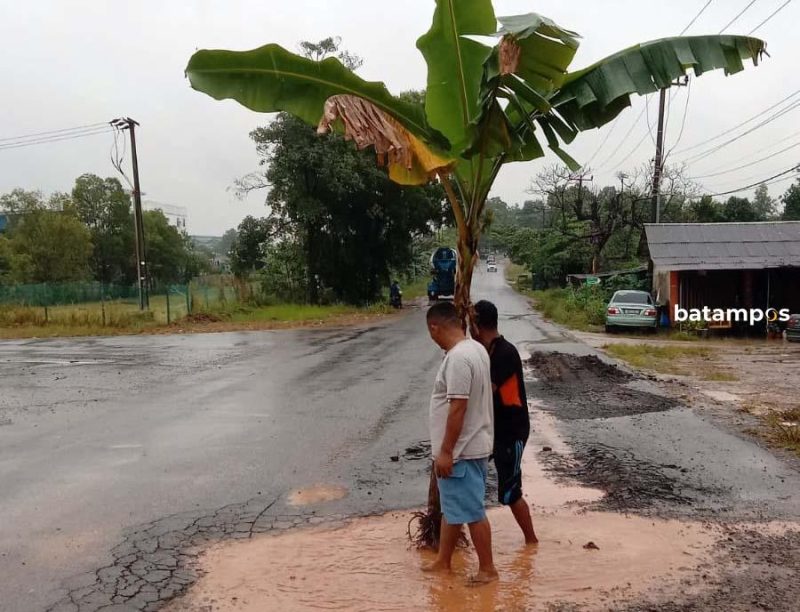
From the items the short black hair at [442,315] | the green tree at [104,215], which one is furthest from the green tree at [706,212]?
the green tree at [104,215]

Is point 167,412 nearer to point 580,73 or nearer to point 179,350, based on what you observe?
point 580,73

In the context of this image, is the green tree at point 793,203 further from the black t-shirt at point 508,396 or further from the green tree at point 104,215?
the green tree at point 104,215

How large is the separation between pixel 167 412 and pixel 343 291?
27.3 m

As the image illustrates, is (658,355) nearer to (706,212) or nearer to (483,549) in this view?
(483,549)

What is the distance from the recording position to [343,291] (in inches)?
1460

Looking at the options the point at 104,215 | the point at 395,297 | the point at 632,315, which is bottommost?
the point at 632,315

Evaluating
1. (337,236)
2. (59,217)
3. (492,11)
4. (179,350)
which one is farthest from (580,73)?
(59,217)

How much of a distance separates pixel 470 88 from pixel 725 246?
2130 centimetres

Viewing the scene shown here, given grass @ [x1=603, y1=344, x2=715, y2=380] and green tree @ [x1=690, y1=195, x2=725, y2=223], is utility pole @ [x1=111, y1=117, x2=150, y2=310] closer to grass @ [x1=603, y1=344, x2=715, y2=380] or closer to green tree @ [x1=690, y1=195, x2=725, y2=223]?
grass @ [x1=603, y1=344, x2=715, y2=380]

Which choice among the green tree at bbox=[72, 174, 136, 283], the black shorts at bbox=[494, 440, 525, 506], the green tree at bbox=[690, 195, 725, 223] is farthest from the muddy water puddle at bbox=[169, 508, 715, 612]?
the green tree at bbox=[72, 174, 136, 283]

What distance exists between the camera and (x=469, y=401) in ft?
13.1

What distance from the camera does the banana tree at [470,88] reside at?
15.5 feet

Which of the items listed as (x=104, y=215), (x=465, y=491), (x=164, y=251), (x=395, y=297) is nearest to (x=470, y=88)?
(x=465, y=491)

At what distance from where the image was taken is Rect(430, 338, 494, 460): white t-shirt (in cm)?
391
